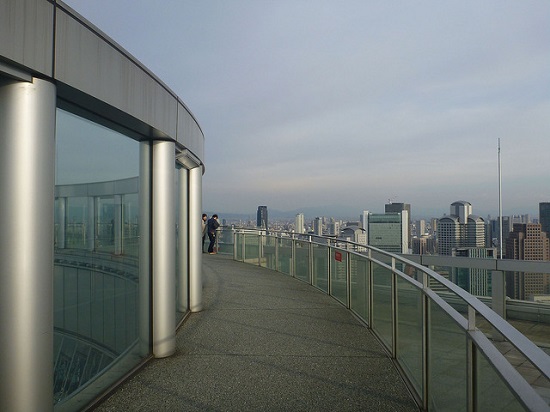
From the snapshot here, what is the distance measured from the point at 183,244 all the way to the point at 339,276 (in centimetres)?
320

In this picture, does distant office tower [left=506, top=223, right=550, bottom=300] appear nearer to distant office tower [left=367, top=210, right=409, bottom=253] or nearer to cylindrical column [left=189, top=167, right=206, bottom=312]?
distant office tower [left=367, top=210, right=409, bottom=253]

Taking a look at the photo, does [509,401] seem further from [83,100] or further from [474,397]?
[83,100]

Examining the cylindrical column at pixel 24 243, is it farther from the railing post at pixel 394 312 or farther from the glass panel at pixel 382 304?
the glass panel at pixel 382 304

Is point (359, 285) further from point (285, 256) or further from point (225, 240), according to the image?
point (225, 240)

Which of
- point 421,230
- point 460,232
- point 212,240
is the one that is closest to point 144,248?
point 460,232


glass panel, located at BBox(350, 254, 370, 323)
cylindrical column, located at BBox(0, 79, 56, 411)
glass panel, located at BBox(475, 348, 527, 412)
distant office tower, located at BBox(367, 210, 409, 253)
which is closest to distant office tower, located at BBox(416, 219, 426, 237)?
distant office tower, located at BBox(367, 210, 409, 253)

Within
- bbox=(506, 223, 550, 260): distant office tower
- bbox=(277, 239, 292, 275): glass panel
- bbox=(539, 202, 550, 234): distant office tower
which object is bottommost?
bbox=(277, 239, 292, 275): glass panel

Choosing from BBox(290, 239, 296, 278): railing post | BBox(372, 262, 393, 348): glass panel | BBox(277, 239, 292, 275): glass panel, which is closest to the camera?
BBox(372, 262, 393, 348): glass panel

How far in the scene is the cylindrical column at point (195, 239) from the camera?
23.7ft

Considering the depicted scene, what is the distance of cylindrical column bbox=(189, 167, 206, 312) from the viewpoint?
7211mm

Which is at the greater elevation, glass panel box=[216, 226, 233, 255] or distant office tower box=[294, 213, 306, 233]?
distant office tower box=[294, 213, 306, 233]

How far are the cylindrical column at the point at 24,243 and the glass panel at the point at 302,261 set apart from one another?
841cm

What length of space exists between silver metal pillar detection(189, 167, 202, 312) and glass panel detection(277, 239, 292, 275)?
520cm

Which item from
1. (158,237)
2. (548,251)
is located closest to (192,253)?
(158,237)
